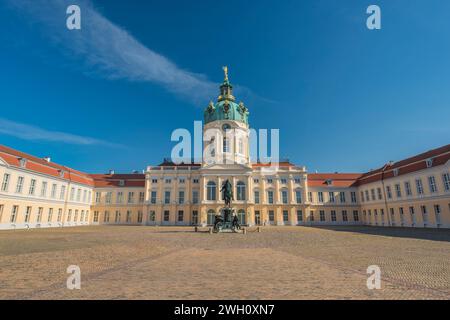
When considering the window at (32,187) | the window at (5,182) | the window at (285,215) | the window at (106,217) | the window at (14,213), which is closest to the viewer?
the window at (5,182)

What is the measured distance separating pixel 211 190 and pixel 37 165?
27.0 meters

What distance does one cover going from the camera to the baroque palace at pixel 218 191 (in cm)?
3712

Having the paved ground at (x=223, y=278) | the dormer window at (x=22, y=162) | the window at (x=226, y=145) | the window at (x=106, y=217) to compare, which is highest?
the window at (x=226, y=145)

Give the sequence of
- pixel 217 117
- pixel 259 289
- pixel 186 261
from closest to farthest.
A: pixel 259 289
pixel 186 261
pixel 217 117

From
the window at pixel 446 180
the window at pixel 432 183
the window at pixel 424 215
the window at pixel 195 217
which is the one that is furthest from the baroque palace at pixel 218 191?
the window at pixel 446 180

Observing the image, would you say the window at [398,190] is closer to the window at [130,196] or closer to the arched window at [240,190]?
the arched window at [240,190]

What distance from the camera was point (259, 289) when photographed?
18.2ft

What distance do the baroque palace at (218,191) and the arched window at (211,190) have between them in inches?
7.1

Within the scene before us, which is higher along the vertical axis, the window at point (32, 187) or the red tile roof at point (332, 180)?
the red tile roof at point (332, 180)

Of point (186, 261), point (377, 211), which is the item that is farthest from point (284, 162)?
point (186, 261)

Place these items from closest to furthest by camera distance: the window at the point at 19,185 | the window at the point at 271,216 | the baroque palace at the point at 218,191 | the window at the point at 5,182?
the window at the point at 5,182
the window at the point at 19,185
the baroque palace at the point at 218,191
the window at the point at 271,216

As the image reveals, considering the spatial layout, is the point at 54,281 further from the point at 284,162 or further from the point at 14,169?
the point at 284,162

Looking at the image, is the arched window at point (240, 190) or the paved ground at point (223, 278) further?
the arched window at point (240, 190)
